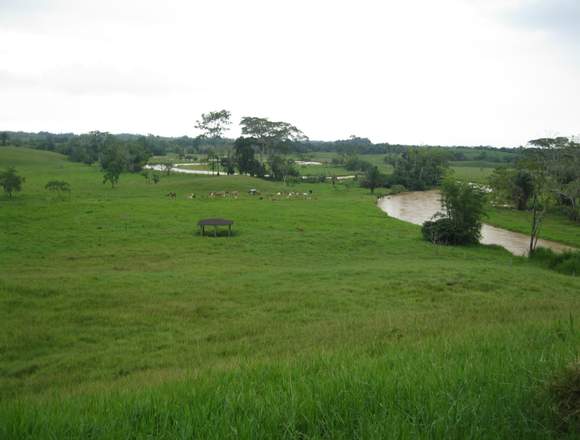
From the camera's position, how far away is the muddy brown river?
36.9m

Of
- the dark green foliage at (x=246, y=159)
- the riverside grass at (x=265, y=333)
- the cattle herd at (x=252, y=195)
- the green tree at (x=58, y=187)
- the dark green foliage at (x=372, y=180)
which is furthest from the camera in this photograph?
the dark green foliage at (x=246, y=159)

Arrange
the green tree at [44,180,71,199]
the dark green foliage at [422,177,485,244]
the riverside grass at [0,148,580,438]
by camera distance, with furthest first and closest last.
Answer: the green tree at [44,180,71,199], the dark green foliage at [422,177,485,244], the riverside grass at [0,148,580,438]

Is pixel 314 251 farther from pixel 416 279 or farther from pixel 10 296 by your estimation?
pixel 10 296

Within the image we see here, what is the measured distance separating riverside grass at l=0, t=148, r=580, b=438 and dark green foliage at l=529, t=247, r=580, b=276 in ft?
3.34

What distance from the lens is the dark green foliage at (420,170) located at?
286 feet

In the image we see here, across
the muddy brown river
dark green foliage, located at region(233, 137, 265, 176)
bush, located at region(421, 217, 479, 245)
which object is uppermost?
dark green foliage, located at region(233, 137, 265, 176)

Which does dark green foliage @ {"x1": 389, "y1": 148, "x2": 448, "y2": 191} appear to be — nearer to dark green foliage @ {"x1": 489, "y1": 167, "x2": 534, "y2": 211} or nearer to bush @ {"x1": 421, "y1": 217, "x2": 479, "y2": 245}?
dark green foliage @ {"x1": 489, "y1": 167, "x2": 534, "y2": 211}

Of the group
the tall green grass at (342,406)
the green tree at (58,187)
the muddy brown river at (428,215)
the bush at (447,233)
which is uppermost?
the tall green grass at (342,406)

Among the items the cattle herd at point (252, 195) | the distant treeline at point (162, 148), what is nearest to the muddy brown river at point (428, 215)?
the cattle herd at point (252, 195)

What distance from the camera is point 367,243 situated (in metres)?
31.1

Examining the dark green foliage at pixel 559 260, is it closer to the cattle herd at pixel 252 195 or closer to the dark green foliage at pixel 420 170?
the cattle herd at pixel 252 195

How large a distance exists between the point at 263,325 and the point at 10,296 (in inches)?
349

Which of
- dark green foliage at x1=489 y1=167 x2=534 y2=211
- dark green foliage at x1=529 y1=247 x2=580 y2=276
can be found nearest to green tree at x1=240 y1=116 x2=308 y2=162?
dark green foliage at x1=489 y1=167 x2=534 y2=211

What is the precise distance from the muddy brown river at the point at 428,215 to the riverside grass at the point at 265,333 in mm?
5792
